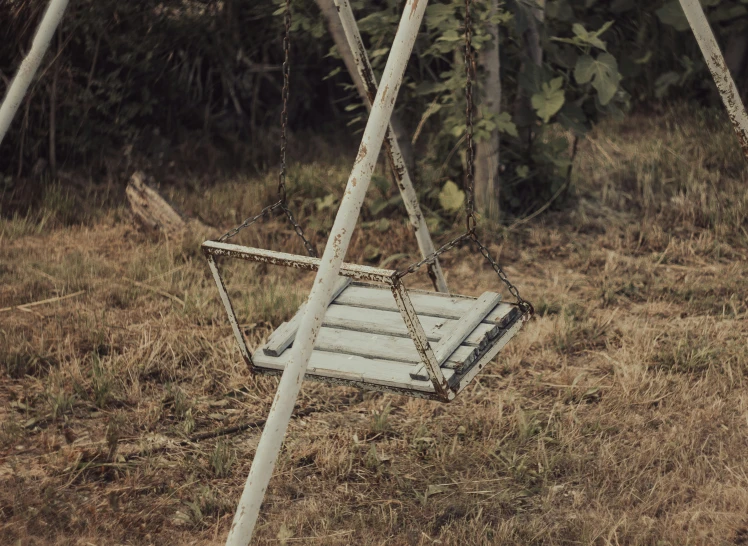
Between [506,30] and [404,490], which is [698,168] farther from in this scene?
[404,490]

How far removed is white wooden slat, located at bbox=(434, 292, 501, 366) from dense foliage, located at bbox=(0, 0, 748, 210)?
4.58 ft

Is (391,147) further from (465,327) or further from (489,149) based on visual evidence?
(489,149)

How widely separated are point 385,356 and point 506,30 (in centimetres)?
233

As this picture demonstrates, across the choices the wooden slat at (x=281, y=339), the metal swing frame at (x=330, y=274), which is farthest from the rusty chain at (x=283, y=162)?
the metal swing frame at (x=330, y=274)

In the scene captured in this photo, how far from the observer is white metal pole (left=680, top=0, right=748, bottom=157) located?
250 cm

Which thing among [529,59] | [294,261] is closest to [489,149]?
[529,59]

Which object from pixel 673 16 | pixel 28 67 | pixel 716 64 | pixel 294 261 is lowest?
pixel 673 16

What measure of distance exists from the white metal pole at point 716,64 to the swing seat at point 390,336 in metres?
0.81

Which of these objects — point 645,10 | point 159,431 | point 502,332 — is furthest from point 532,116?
point 159,431

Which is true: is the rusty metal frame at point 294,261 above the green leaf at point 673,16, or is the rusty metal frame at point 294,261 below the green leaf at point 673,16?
above

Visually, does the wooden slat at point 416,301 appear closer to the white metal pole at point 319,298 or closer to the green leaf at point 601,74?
the white metal pole at point 319,298

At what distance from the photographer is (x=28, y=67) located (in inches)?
104

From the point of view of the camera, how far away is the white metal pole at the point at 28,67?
8.46 ft

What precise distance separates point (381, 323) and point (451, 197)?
1653 mm
